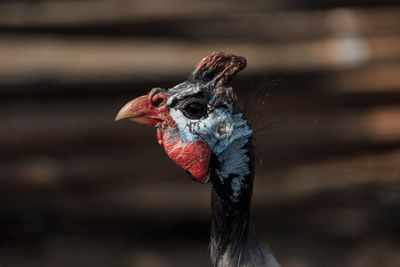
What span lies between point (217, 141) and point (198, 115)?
9cm

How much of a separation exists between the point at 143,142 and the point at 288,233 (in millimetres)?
865

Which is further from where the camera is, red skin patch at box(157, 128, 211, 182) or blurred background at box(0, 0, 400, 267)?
blurred background at box(0, 0, 400, 267)

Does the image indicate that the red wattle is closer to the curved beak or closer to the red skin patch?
the red skin patch

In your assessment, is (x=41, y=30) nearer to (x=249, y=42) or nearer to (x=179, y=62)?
(x=179, y=62)

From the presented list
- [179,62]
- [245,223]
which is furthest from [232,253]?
[179,62]

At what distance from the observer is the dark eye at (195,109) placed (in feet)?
8.72

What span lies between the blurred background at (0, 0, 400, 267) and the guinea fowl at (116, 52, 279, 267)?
184 centimetres

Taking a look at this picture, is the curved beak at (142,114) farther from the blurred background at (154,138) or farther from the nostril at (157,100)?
the blurred background at (154,138)

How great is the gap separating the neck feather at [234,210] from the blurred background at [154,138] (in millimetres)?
1866

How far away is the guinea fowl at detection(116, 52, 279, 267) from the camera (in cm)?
263

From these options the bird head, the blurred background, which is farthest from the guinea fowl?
the blurred background

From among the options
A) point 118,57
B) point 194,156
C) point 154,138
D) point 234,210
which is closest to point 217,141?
point 194,156

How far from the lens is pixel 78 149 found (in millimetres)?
4773

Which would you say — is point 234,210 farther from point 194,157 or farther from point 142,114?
point 142,114
